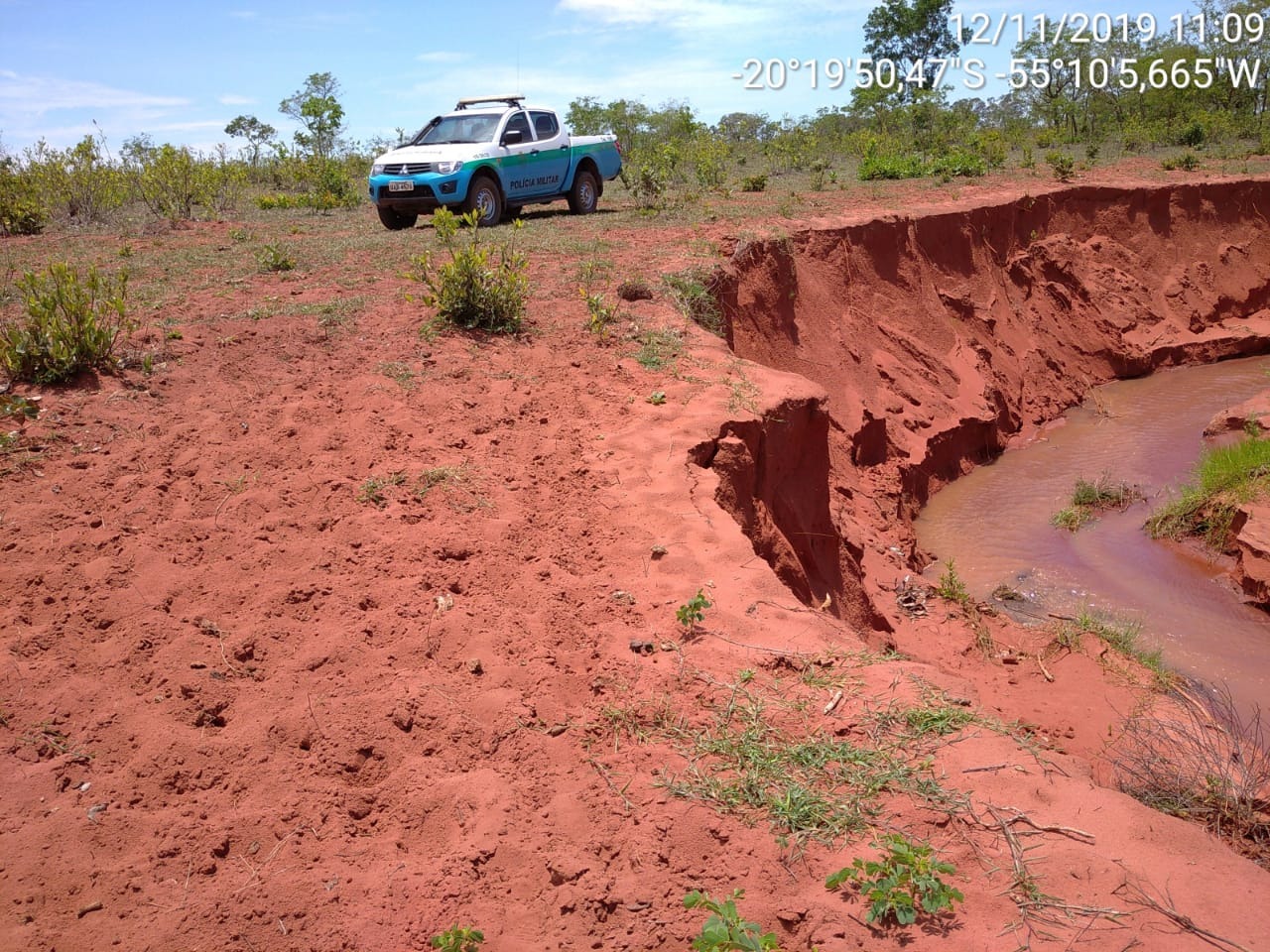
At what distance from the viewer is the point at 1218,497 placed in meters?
8.14

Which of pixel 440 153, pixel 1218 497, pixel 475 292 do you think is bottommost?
pixel 1218 497

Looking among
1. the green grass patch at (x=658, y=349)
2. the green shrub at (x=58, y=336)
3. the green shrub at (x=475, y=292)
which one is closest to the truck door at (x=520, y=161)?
the green shrub at (x=475, y=292)

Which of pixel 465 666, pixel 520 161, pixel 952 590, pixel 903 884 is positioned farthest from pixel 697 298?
pixel 903 884

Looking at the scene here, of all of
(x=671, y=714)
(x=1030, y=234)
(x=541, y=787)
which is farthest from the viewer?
(x=1030, y=234)

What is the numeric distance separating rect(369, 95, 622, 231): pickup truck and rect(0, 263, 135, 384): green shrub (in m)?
5.29

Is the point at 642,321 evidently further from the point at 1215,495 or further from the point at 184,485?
the point at 1215,495

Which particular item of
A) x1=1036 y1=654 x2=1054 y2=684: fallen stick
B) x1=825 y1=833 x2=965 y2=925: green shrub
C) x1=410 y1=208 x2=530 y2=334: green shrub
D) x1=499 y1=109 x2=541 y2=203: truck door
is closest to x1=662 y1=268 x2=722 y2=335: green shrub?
x1=410 y1=208 x2=530 y2=334: green shrub

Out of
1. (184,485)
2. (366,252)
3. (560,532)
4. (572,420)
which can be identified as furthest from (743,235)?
(184,485)

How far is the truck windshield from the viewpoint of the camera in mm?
11430

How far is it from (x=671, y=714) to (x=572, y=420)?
2.87 m

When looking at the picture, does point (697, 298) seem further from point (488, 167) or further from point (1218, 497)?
point (1218, 497)

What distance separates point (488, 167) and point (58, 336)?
6619mm

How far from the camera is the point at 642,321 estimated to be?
24.3 ft

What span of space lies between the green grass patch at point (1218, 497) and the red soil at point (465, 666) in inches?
95.4
